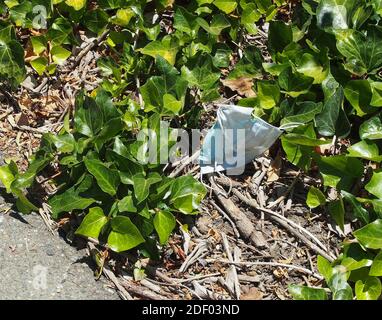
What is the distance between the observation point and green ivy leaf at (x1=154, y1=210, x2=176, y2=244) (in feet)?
6.18

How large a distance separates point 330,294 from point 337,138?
0.49 meters

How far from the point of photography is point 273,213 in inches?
79.7

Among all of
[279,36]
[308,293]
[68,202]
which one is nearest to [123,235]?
[68,202]

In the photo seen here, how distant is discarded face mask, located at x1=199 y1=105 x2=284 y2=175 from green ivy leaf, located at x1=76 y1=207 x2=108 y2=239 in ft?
1.13

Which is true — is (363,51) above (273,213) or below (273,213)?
above

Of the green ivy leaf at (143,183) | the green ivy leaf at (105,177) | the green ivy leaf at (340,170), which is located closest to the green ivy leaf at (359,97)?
the green ivy leaf at (340,170)

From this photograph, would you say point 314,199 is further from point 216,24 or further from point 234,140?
point 216,24

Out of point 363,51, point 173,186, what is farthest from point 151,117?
point 363,51

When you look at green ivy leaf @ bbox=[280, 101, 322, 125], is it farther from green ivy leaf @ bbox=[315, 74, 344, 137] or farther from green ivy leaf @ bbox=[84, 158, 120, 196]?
green ivy leaf @ bbox=[84, 158, 120, 196]

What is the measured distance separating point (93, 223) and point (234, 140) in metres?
0.50

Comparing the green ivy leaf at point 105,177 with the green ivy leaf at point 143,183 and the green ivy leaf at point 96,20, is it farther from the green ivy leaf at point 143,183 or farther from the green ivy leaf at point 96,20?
the green ivy leaf at point 96,20

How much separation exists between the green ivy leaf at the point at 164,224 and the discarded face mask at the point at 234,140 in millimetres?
232

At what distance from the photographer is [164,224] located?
1895mm

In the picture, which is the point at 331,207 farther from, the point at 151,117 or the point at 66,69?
the point at 66,69
